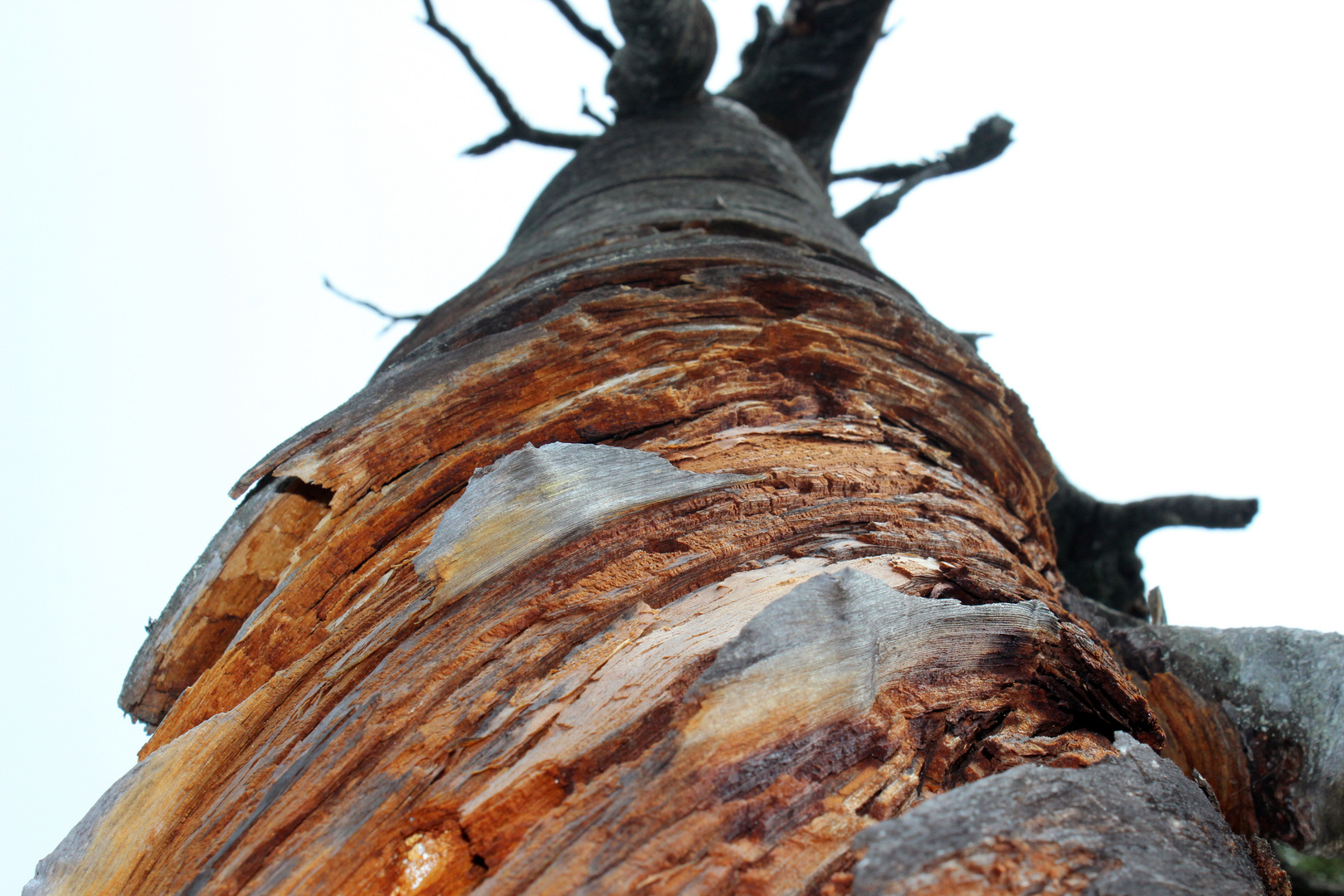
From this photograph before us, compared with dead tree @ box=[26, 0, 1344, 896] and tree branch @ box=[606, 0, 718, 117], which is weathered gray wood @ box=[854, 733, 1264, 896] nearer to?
dead tree @ box=[26, 0, 1344, 896]

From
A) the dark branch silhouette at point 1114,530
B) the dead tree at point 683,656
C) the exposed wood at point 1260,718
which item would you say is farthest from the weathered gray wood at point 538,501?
the dark branch silhouette at point 1114,530

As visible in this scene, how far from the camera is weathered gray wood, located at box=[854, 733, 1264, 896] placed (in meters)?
0.81

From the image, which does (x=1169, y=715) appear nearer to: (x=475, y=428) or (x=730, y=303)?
(x=730, y=303)

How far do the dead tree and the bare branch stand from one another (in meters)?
2.75

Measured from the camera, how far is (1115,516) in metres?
3.65

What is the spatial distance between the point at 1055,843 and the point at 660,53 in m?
3.33

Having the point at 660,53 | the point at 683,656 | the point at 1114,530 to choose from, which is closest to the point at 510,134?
the point at 660,53

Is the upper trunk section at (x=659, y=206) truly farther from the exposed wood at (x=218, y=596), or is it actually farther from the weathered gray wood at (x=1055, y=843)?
the weathered gray wood at (x=1055, y=843)

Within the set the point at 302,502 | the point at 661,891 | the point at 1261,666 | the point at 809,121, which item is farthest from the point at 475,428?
the point at 809,121

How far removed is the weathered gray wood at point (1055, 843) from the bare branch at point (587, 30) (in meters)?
4.07

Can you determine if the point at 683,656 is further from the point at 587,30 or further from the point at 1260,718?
the point at 587,30

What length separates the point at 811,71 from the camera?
4426 millimetres

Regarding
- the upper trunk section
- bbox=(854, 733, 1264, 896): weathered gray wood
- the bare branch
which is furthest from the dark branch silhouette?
the bare branch

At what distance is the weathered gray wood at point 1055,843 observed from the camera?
81cm
